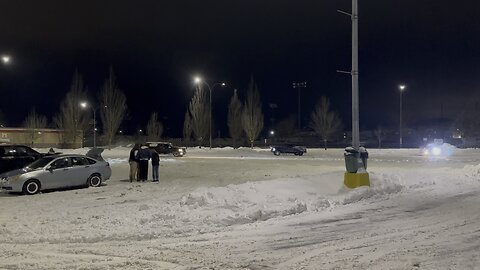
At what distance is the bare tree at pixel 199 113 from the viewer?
71000mm

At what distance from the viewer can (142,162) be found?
2162 centimetres

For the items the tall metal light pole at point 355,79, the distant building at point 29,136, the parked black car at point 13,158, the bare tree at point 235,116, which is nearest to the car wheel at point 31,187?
the parked black car at point 13,158

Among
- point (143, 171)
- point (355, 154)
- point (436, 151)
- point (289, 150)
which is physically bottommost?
point (143, 171)

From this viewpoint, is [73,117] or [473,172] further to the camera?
[73,117]

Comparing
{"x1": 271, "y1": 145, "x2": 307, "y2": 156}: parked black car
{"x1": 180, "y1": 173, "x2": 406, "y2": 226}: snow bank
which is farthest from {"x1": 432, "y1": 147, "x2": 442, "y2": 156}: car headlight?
{"x1": 180, "y1": 173, "x2": 406, "y2": 226}: snow bank

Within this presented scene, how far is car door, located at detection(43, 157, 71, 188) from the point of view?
18.3m

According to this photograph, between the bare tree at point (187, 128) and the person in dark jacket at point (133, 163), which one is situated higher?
the bare tree at point (187, 128)

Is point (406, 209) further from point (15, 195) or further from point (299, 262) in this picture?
point (15, 195)

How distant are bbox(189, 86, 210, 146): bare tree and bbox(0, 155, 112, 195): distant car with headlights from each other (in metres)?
50.8

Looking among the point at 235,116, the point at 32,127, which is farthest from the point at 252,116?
the point at 32,127

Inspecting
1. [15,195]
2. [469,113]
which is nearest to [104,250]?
[15,195]

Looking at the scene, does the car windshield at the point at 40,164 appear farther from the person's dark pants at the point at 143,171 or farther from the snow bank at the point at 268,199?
the snow bank at the point at 268,199

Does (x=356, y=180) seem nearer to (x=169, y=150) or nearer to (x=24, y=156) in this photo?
(x=24, y=156)

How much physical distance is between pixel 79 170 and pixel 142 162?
3.09m
